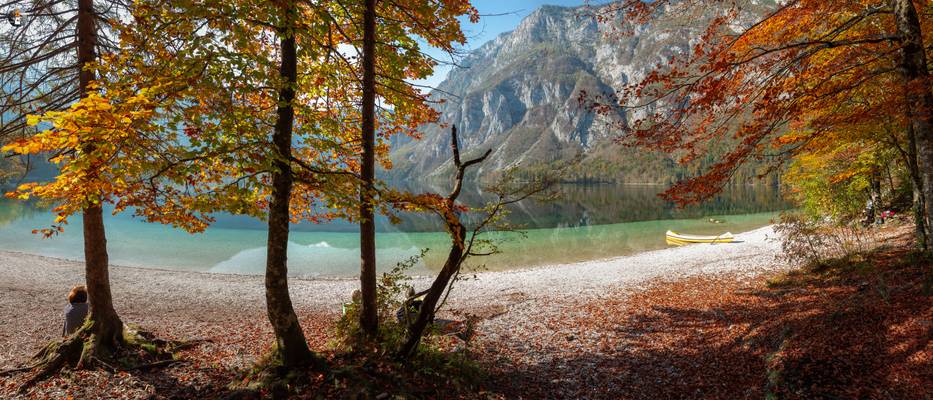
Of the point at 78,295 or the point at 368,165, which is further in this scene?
the point at 78,295

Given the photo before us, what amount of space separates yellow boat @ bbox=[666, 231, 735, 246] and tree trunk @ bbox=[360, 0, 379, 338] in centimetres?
2731

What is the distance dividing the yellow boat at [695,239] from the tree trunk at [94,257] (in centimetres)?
3045

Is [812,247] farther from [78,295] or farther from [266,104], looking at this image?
[78,295]

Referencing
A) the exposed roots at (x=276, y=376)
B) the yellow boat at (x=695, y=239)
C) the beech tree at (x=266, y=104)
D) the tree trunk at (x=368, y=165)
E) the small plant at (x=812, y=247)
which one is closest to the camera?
the beech tree at (x=266, y=104)

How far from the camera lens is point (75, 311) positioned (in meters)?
6.74

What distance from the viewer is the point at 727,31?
7.68 meters

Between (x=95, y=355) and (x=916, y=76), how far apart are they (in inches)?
516

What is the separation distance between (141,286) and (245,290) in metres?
4.78

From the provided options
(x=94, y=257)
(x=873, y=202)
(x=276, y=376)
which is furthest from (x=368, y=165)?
(x=873, y=202)

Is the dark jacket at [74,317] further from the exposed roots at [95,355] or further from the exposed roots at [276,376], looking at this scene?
the exposed roots at [276,376]

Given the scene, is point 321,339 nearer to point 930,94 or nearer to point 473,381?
point 473,381

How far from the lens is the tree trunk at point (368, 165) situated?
6019 millimetres

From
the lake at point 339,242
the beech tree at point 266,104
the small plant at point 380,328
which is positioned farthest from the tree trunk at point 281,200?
the lake at point 339,242

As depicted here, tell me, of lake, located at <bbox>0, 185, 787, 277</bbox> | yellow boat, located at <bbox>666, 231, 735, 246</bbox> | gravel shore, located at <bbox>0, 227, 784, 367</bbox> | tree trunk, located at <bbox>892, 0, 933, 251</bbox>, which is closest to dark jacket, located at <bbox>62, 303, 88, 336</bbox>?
gravel shore, located at <bbox>0, 227, 784, 367</bbox>
